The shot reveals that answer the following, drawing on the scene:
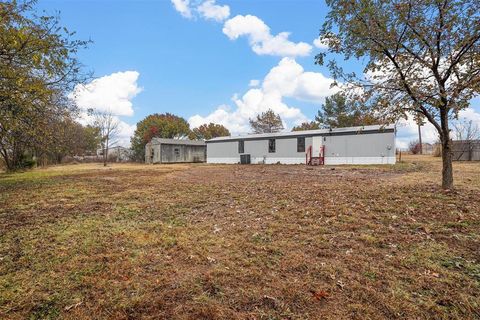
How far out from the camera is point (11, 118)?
20.9ft

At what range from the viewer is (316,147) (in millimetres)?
21594

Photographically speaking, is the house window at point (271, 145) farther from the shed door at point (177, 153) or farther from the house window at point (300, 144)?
the shed door at point (177, 153)

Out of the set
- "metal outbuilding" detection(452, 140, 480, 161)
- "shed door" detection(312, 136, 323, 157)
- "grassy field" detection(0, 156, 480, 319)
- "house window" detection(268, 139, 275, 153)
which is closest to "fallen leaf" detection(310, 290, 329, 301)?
"grassy field" detection(0, 156, 480, 319)

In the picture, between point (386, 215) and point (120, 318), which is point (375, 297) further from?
point (386, 215)

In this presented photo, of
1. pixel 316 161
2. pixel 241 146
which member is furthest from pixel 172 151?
pixel 316 161

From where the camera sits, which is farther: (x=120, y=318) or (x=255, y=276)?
(x=255, y=276)

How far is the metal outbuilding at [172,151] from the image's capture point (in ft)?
103

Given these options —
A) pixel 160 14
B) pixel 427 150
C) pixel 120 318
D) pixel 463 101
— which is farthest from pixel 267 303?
pixel 427 150

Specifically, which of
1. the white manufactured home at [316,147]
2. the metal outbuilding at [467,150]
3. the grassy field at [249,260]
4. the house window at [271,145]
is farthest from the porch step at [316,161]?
the grassy field at [249,260]

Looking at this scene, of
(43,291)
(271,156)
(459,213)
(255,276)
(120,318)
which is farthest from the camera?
(271,156)

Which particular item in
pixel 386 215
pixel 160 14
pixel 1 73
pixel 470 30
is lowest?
pixel 386 215

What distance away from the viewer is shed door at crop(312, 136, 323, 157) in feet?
70.4

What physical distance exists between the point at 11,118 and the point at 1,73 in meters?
1.17

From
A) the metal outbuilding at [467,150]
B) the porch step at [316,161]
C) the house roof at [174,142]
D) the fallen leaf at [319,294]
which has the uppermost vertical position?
the house roof at [174,142]
